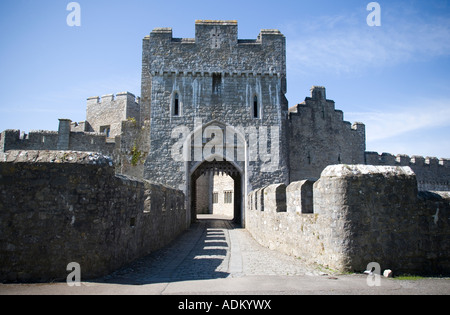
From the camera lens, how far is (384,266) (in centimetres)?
530

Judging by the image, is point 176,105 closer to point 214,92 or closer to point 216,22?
point 214,92

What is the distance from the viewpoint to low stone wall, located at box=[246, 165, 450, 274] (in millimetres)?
5310

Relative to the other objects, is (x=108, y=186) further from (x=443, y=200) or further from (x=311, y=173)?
(x=311, y=173)

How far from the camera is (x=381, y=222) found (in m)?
5.40

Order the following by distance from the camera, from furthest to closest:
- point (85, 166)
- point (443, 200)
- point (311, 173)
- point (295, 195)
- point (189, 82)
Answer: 1. point (311, 173)
2. point (189, 82)
3. point (295, 195)
4. point (443, 200)
5. point (85, 166)

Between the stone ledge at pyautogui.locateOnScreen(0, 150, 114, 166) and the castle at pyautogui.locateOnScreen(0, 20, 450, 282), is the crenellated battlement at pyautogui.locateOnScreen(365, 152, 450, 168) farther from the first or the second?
the stone ledge at pyautogui.locateOnScreen(0, 150, 114, 166)

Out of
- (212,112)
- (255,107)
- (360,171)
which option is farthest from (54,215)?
(255,107)

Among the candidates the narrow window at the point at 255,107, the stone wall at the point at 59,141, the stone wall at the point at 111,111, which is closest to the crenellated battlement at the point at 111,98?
the stone wall at the point at 111,111

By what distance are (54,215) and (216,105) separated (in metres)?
13.0

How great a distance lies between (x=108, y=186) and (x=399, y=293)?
4.40 meters

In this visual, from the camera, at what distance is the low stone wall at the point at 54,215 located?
491 centimetres

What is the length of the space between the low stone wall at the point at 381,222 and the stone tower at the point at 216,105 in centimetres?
1145
